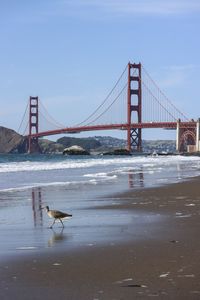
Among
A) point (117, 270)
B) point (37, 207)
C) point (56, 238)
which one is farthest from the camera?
point (37, 207)

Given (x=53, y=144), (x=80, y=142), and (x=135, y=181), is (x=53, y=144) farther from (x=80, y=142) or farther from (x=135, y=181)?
(x=135, y=181)

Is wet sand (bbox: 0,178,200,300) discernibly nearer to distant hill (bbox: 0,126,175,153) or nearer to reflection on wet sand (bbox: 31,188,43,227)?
reflection on wet sand (bbox: 31,188,43,227)

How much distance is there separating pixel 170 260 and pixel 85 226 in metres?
2.51

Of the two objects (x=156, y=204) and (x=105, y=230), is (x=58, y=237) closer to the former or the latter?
(x=105, y=230)

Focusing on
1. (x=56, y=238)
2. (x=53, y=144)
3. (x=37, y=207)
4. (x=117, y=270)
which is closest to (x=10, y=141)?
(x=53, y=144)

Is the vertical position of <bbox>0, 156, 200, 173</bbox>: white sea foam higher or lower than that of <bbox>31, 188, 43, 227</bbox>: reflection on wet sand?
lower

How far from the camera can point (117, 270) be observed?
4.68 meters

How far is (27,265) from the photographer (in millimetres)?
4891

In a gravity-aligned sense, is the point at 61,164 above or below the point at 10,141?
below

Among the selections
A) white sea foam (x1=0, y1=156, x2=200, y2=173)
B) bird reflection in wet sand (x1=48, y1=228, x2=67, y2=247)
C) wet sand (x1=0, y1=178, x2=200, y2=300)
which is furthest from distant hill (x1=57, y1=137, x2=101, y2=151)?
wet sand (x1=0, y1=178, x2=200, y2=300)

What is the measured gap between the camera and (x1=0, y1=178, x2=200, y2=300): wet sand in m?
3.98

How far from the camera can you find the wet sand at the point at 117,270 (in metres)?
3.98

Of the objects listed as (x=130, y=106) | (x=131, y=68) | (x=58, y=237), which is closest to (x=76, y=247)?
(x=58, y=237)

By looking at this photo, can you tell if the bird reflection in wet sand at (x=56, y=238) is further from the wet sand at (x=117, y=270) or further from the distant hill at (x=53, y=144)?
the distant hill at (x=53, y=144)
